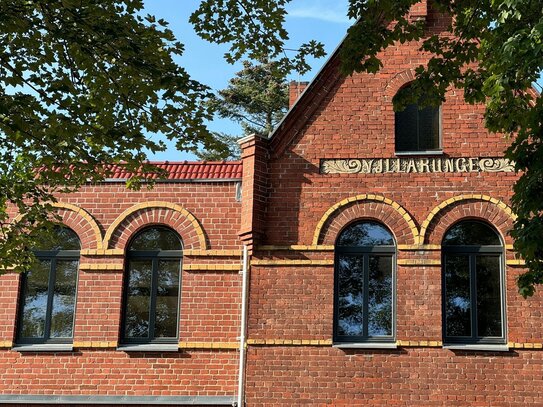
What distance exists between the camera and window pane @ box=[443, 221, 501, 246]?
48.5 ft

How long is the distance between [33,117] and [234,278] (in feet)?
22.2

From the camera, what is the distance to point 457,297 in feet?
48.1

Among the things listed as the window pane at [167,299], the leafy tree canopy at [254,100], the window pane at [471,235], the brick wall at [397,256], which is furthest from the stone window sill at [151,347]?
the leafy tree canopy at [254,100]

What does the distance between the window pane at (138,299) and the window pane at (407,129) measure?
18.1 ft

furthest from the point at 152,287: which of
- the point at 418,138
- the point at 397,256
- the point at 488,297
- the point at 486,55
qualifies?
the point at 486,55

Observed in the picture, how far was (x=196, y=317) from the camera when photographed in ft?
50.1

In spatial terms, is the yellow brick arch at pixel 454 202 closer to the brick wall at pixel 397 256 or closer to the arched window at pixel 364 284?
the brick wall at pixel 397 256

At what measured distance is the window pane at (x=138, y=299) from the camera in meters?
15.5

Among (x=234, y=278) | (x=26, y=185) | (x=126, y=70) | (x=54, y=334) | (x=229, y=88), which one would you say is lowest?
(x=54, y=334)

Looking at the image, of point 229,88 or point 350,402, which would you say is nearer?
point 350,402

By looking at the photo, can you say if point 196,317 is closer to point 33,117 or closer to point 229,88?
point 33,117

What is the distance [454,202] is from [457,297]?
1768 millimetres

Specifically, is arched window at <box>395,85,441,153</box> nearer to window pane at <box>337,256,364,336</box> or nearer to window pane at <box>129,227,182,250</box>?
window pane at <box>337,256,364,336</box>

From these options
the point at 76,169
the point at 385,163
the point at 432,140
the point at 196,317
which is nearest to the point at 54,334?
the point at 196,317
